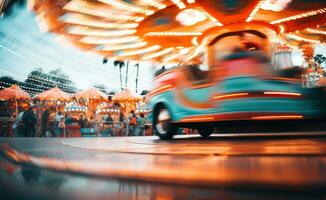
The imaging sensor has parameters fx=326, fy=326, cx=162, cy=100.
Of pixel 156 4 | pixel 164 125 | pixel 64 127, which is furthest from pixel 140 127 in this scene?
pixel 164 125

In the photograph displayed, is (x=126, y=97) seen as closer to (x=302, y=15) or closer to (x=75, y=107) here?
(x=75, y=107)

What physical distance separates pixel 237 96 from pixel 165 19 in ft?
16.7

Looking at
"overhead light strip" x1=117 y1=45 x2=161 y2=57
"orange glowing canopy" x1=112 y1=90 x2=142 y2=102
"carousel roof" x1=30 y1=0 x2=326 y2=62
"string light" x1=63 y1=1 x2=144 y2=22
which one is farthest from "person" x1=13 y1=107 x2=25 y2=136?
"string light" x1=63 y1=1 x2=144 y2=22

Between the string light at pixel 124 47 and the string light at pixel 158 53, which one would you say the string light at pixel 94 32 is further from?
the string light at pixel 158 53

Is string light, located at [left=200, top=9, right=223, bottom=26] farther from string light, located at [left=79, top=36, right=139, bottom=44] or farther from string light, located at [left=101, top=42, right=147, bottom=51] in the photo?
string light, located at [left=101, top=42, right=147, bottom=51]

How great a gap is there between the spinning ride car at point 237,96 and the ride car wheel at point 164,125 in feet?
0.08

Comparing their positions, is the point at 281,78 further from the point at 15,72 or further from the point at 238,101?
the point at 15,72

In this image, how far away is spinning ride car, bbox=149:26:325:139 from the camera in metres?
6.28

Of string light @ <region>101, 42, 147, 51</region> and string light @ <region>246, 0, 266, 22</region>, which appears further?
string light @ <region>101, 42, 147, 51</region>

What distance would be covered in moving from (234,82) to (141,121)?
9.41 metres

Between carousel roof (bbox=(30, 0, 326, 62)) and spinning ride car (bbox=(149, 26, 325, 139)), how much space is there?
105 inches

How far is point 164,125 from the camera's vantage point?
8008 mm

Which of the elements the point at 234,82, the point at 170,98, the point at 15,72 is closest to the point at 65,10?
the point at 170,98

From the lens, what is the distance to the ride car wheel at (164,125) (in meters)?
7.81
